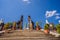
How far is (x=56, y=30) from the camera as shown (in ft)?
16.0

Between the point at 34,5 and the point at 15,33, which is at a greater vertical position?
the point at 34,5

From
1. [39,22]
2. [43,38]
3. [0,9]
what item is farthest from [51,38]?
[0,9]

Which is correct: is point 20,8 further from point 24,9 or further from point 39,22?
point 39,22

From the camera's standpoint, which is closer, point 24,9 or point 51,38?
point 51,38

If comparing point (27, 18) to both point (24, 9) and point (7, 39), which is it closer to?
point (24, 9)

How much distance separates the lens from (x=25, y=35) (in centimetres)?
Answer: 484

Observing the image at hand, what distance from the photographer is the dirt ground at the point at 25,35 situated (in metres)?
4.64

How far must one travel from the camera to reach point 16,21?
504 cm

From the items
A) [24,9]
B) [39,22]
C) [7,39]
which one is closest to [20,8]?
[24,9]

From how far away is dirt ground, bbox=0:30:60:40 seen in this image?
4.64 m

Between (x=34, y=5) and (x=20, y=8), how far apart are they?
543mm

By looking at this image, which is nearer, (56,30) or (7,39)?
(7,39)

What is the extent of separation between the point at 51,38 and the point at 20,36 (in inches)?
42.6

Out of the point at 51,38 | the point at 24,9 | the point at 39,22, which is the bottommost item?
the point at 51,38
